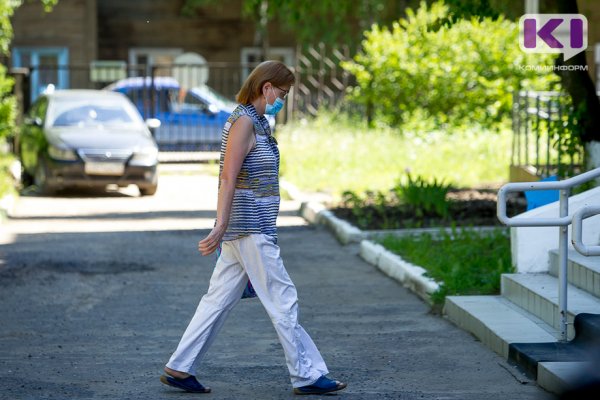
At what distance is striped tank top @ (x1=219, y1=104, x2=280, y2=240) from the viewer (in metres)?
6.83

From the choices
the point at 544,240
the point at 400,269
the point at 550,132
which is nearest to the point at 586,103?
the point at 550,132

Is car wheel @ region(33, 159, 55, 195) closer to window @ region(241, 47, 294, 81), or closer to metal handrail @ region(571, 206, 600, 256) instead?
metal handrail @ region(571, 206, 600, 256)

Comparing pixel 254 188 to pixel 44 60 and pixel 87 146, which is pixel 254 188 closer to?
pixel 87 146

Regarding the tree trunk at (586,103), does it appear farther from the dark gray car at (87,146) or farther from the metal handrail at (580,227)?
the dark gray car at (87,146)

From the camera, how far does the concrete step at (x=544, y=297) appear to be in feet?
26.6

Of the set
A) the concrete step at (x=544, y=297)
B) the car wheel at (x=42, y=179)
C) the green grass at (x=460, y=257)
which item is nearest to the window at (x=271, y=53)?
the car wheel at (x=42, y=179)

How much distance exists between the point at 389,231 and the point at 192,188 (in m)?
7.85

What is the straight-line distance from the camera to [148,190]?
19891mm

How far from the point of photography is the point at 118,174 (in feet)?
63.8

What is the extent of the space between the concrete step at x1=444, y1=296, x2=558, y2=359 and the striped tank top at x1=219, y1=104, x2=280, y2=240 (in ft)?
6.26

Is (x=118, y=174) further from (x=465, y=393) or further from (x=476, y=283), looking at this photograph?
(x=465, y=393)

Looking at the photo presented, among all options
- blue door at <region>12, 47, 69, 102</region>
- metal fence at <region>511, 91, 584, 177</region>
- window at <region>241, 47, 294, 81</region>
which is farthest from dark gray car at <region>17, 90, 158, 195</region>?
window at <region>241, 47, 294, 81</region>

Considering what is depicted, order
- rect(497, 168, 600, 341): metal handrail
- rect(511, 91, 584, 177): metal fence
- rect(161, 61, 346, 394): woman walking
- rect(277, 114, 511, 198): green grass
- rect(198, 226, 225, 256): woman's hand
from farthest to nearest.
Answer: rect(277, 114, 511, 198): green grass < rect(511, 91, 584, 177): metal fence < rect(497, 168, 600, 341): metal handrail < rect(161, 61, 346, 394): woman walking < rect(198, 226, 225, 256): woman's hand

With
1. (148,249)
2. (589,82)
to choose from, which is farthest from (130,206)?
A: (589,82)
